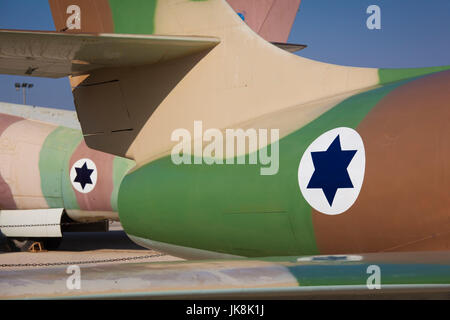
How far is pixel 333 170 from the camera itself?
3828 millimetres

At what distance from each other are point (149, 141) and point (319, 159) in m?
1.84

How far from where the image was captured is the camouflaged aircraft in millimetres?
3355

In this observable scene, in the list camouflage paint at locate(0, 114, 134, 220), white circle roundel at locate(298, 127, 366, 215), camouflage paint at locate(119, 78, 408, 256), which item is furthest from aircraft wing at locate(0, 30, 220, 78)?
camouflage paint at locate(0, 114, 134, 220)

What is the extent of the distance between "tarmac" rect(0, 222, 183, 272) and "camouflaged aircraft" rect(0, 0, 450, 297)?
420 cm

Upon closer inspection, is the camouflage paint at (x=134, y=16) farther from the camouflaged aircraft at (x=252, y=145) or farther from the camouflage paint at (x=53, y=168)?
the camouflage paint at (x=53, y=168)

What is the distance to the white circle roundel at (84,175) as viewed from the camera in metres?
10.6

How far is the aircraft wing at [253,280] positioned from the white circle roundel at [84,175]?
7.54 metres

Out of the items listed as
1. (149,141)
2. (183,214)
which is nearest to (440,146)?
(183,214)

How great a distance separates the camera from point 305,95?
181 inches

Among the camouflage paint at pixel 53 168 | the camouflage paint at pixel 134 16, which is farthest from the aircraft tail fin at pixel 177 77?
the camouflage paint at pixel 53 168

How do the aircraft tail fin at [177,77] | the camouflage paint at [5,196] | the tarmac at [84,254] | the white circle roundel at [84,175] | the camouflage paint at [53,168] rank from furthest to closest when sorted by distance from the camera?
the camouflage paint at [5,196], the white circle roundel at [84,175], the camouflage paint at [53,168], the tarmac at [84,254], the aircraft tail fin at [177,77]

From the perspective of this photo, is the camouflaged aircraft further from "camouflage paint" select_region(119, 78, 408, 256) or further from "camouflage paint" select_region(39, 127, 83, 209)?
"camouflage paint" select_region(39, 127, 83, 209)
